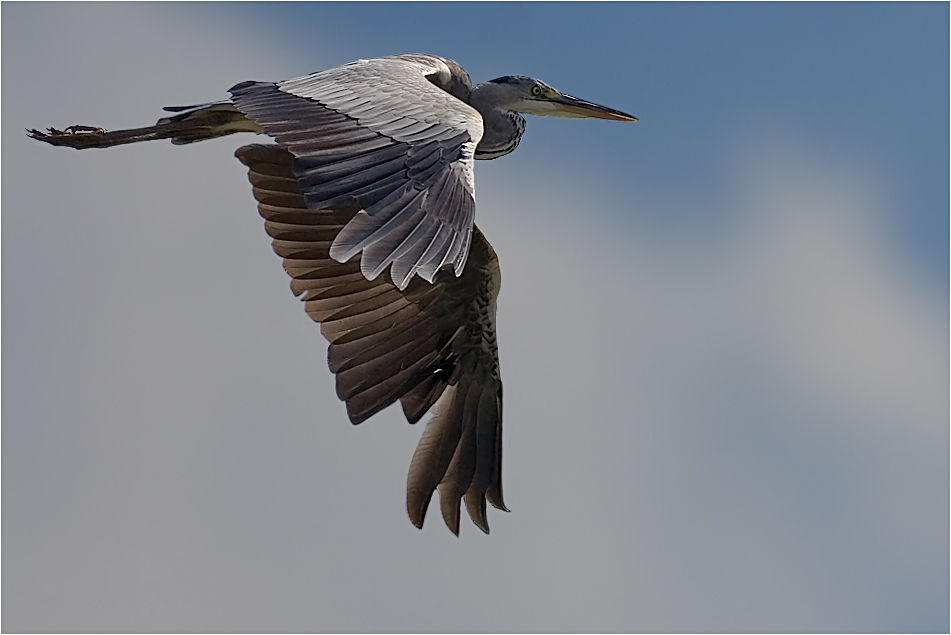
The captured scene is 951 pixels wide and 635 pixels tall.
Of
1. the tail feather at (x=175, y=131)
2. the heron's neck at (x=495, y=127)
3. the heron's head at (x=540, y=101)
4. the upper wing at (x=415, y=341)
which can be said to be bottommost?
the upper wing at (x=415, y=341)

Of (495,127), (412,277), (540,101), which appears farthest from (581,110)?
(412,277)

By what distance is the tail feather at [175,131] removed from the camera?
7.96 metres

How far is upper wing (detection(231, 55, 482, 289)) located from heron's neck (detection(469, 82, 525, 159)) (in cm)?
103

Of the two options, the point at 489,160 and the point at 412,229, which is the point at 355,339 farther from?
the point at 412,229

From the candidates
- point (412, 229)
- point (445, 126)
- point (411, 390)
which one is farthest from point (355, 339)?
point (412, 229)

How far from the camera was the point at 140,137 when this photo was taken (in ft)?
26.7

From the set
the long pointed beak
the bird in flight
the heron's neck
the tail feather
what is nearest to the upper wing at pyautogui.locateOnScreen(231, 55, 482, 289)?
the bird in flight

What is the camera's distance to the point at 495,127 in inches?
339

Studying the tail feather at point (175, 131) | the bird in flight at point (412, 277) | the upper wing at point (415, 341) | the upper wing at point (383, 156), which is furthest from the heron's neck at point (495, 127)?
the tail feather at point (175, 131)

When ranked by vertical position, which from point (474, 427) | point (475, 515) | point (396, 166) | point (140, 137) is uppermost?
point (140, 137)

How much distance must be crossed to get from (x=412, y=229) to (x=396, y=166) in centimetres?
54

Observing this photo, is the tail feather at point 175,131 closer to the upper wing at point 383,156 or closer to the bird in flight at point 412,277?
the bird in flight at point 412,277

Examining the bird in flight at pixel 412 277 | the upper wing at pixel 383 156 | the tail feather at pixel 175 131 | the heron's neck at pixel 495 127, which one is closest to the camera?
the upper wing at pixel 383 156

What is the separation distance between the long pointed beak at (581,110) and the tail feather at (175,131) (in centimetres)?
208
